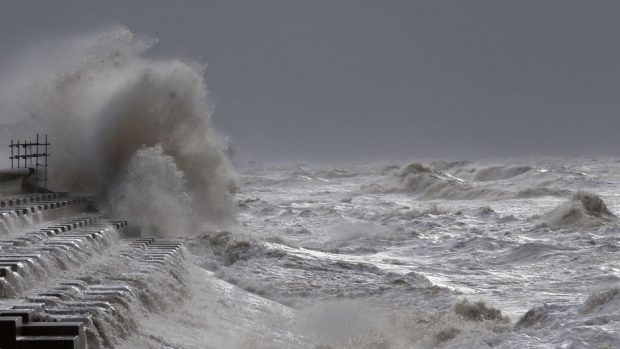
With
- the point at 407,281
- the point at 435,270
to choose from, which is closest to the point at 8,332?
the point at 407,281

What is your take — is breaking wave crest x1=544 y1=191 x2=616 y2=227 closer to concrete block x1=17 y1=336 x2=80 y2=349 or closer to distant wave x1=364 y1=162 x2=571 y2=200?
distant wave x1=364 y1=162 x2=571 y2=200

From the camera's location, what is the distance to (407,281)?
1301 centimetres

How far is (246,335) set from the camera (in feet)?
30.3

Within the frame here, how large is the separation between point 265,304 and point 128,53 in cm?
1396

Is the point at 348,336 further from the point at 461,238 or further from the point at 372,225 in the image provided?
the point at 372,225

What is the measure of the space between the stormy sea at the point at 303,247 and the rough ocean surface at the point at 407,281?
0.03m

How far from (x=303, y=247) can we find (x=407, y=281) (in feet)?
16.5

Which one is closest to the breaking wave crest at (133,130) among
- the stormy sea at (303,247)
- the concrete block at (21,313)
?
the stormy sea at (303,247)

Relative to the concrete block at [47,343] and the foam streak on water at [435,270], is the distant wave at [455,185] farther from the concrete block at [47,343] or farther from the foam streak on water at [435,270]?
the concrete block at [47,343]

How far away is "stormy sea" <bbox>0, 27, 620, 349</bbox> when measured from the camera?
9.31 m

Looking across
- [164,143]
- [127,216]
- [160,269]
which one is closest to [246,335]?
[160,269]

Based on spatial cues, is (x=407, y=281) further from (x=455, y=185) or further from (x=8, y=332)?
(x=455, y=185)

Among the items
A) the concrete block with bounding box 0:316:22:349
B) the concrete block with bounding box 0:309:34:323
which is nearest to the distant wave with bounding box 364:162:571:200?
the concrete block with bounding box 0:309:34:323

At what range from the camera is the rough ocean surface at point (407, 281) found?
9.08 meters
